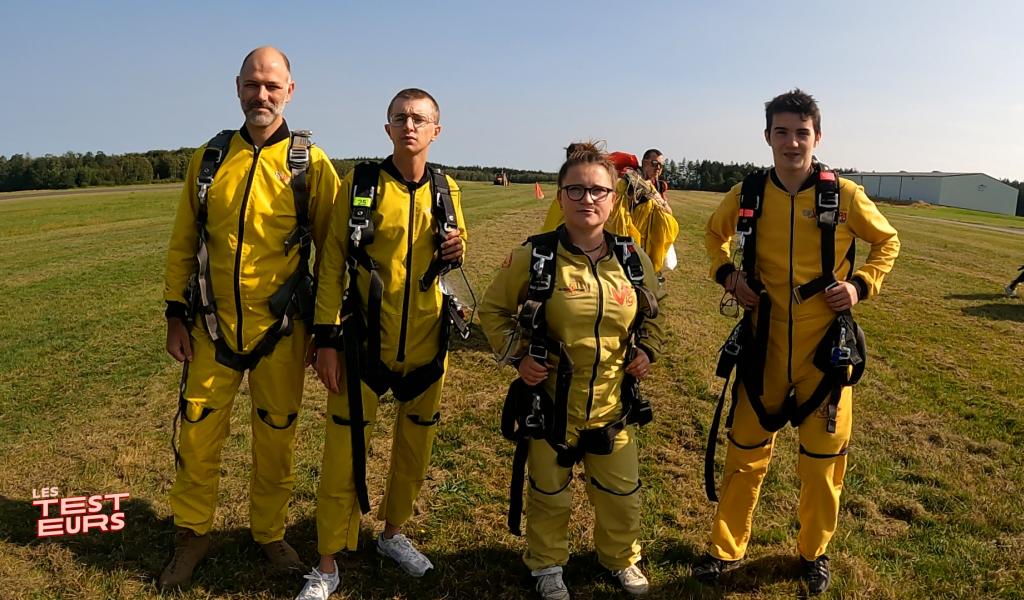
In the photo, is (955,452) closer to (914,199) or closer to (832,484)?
(832,484)

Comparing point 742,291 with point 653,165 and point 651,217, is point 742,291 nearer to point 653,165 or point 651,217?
point 651,217

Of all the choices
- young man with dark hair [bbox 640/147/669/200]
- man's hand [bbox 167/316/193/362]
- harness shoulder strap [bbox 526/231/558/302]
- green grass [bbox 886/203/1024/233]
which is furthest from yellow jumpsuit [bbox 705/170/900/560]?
green grass [bbox 886/203/1024/233]

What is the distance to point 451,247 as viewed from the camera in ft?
11.7

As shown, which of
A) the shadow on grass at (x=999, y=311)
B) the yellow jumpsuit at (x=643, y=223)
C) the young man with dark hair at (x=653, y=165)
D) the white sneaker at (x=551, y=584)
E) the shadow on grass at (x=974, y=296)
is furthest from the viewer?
the shadow on grass at (x=974, y=296)

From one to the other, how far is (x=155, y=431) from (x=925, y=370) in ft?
31.7

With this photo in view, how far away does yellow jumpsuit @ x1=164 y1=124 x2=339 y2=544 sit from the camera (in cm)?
358

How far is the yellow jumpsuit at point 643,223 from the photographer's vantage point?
625 cm

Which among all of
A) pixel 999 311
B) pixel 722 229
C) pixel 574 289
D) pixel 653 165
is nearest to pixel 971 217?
pixel 999 311

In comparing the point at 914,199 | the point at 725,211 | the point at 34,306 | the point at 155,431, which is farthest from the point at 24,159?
the point at 914,199

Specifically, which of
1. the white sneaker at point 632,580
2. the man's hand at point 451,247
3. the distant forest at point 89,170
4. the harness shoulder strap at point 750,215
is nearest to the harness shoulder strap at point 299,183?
the man's hand at point 451,247

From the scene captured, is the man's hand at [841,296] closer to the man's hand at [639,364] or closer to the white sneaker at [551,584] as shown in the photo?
the man's hand at [639,364]

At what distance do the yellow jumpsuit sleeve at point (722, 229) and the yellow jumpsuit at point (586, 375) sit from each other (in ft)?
2.11

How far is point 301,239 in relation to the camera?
3746mm

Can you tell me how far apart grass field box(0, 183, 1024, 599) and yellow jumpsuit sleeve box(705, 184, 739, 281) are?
2.06 m
